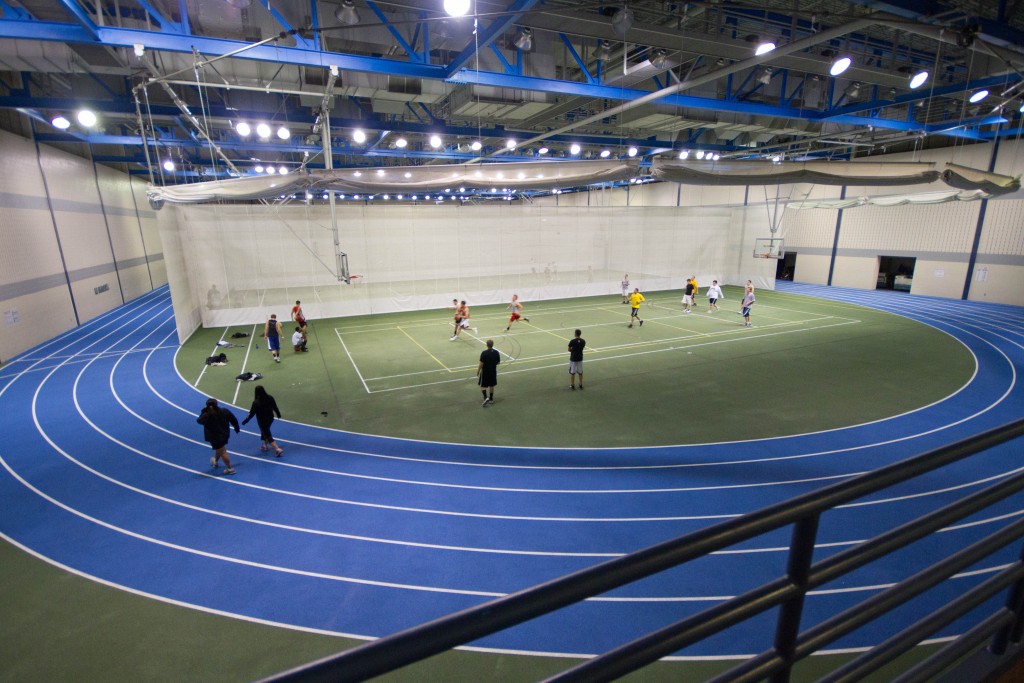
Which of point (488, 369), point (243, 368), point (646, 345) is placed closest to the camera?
point (488, 369)

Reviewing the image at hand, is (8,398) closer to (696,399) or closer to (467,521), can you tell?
(467,521)

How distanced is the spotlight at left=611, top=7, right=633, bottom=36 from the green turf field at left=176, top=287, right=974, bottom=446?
8.35 m

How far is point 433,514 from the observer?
7.88 m

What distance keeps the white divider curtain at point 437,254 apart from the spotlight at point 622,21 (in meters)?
15.3

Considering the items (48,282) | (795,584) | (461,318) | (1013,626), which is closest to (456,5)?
(795,584)

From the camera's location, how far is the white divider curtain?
873 inches

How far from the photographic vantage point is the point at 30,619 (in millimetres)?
5934

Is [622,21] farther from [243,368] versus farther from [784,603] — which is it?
[243,368]

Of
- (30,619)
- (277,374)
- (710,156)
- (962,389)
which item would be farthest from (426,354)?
(710,156)

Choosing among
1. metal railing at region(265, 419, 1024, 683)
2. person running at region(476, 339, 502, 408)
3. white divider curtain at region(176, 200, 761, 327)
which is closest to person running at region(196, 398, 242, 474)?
person running at region(476, 339, 502, 408)

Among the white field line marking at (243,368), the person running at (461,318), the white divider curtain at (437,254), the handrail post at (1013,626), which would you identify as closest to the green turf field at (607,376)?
the white field line marking at (243,368)

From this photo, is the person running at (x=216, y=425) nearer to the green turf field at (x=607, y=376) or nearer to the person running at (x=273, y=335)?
the green turf field at (x=607, y=376)

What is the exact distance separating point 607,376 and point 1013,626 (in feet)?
42.0

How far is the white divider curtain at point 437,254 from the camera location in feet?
72.7
